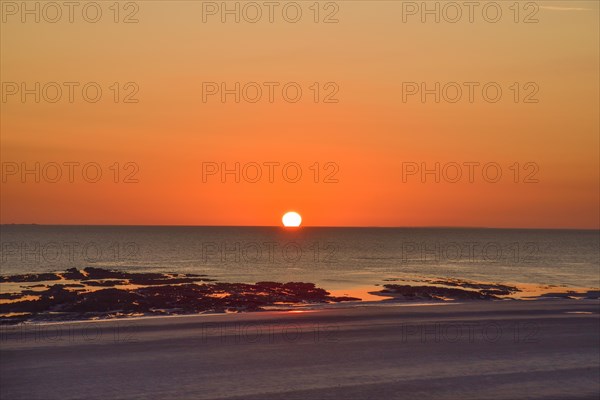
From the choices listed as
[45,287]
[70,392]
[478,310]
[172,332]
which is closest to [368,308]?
[478,310]

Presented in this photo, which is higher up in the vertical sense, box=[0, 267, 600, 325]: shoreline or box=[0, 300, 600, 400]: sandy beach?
box=[0, 300, 600, 400]: sandy beach

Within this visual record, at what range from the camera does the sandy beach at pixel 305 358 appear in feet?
75.2

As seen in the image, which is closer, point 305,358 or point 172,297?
point 305,358

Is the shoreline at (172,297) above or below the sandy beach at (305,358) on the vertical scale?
below

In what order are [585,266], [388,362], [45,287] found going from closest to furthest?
[388,362] → [45,287] → [585,266]

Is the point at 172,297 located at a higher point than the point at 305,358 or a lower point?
lower

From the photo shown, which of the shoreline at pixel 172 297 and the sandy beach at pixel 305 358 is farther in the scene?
the shoreline at pixel 172 297

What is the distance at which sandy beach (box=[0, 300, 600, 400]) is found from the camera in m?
22.9

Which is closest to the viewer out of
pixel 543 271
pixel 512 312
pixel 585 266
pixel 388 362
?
pixel 388 362

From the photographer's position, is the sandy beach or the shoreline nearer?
the sandy beach

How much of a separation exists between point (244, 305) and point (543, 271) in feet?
244

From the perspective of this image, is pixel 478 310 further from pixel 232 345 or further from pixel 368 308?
pixel 232 345

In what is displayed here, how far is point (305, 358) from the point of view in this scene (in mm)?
27938

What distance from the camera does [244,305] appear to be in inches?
1997
